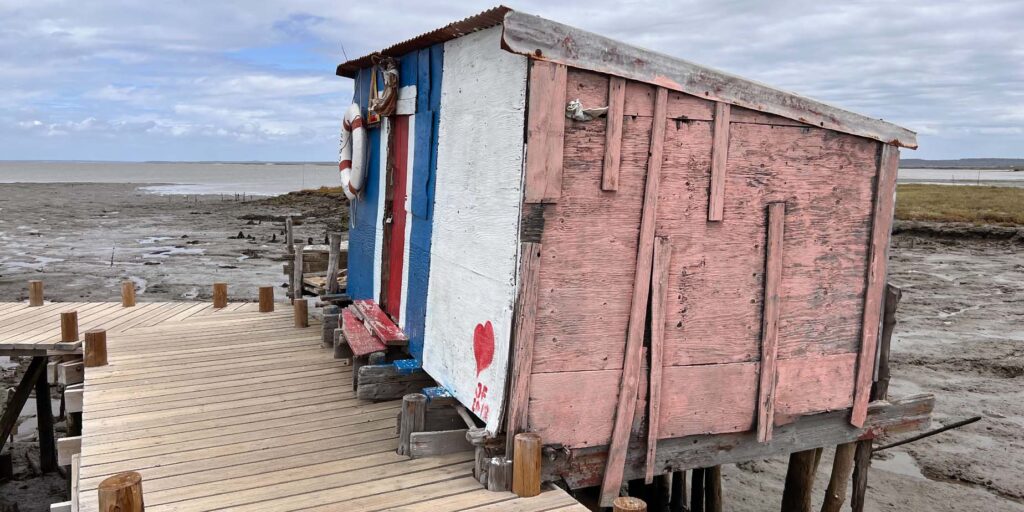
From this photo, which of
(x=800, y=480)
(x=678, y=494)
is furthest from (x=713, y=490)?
(x=800, y=480)

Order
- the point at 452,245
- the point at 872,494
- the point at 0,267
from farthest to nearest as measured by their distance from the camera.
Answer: the point at 0,267, the point at 872,494, the point at 452,245

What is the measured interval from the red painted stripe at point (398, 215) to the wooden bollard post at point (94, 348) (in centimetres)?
268

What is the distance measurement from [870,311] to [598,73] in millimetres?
2774

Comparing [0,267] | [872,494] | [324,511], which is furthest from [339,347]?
[0,267]

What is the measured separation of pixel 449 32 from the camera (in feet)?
18.3

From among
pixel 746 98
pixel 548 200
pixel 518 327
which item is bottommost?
pixel 518 327

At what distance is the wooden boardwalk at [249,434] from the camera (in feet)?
15.6

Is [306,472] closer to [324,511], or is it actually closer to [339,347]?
[324,511]

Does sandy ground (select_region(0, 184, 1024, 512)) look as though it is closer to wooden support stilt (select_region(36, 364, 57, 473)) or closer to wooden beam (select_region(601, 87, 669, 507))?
wooden support stilt (select_region(36, 364, 57, 473))

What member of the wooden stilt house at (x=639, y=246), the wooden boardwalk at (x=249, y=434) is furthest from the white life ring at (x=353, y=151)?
the wooden stilt house at (x=639, y=246)

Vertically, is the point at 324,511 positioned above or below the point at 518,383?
below

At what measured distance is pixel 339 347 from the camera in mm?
7805

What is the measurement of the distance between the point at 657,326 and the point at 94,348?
541 cm

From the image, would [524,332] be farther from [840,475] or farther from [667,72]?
[840,475]
